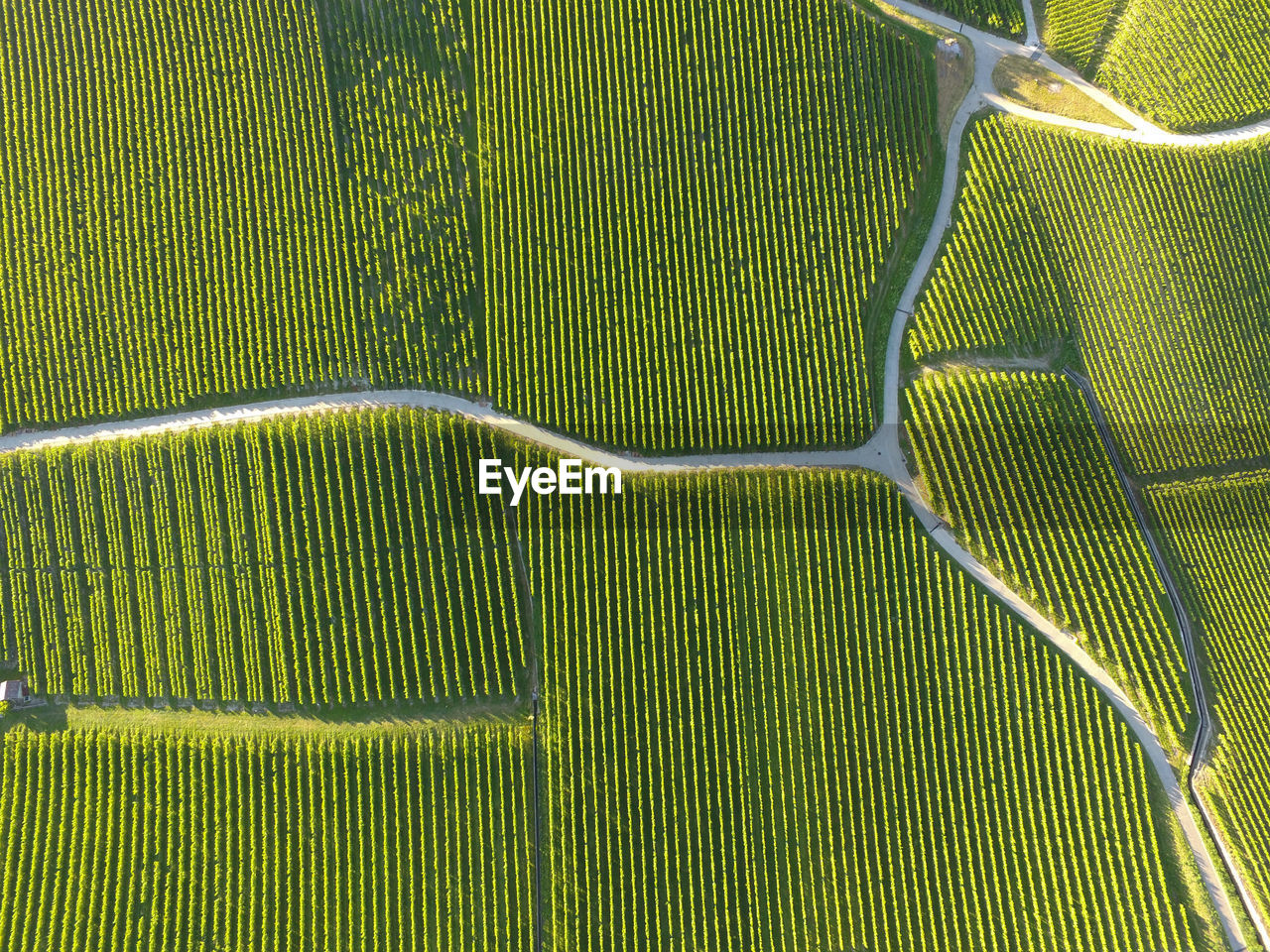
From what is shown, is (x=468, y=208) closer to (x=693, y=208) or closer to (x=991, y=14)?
(x=693, y=208)

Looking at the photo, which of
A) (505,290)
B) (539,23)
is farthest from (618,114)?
(505,290)

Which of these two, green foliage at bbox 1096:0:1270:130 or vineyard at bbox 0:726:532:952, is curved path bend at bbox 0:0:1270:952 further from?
vineyard at bbox 0:726:532:952

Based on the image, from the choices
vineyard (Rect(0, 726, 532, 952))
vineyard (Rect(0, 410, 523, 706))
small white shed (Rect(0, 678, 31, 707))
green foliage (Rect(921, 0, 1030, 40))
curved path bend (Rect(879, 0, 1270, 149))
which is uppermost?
green foliage (Rect(921, 0, 1030, 40))

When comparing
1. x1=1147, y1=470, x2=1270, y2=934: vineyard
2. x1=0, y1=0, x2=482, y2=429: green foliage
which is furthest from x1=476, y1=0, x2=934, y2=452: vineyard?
x1=1147, y1=470, x2=1270, y2=934: vineyard

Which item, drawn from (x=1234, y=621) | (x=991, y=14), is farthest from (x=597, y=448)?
(x=991, y=14)

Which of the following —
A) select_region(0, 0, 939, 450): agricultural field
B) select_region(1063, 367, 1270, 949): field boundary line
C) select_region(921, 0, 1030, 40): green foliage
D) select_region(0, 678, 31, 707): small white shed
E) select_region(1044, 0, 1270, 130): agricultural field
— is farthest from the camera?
select_region(921, 0, 1030, 40): green foliage

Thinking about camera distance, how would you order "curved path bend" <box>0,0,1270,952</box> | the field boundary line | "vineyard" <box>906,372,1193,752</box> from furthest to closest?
"curved path bend" <box>0,0,1270,952</box>
"vineyard" <box>906,372,1193,752</box>
the field boundary line

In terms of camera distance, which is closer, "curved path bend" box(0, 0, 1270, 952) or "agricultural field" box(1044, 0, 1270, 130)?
"curved path bend" box(0, 0, 1270, 952)
